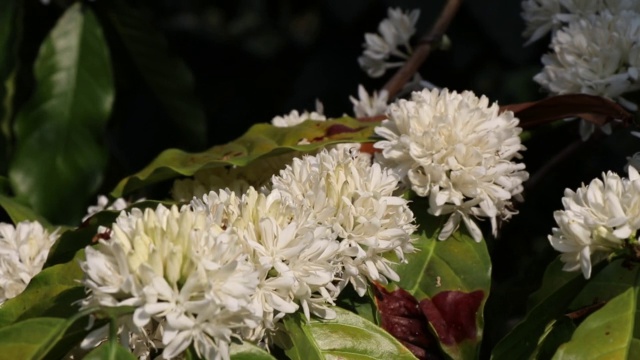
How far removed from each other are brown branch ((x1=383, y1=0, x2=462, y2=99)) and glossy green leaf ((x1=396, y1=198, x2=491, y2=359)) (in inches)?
18.8

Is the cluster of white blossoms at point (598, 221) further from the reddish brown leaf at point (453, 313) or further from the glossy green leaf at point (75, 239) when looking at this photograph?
the glossy green leaf at point (75, 239)

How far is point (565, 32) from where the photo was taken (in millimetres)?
1164

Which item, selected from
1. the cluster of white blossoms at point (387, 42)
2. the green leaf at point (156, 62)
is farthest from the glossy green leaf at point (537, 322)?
the green leaf at point (156, 62)

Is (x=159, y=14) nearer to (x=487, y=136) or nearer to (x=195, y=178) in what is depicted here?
(x=195, y=178)

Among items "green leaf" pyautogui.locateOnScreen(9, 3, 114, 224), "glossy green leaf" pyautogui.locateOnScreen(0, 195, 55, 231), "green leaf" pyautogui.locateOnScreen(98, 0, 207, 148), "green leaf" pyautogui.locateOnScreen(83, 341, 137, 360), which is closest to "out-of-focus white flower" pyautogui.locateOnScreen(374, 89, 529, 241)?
"green leaf" pyautogui.locateOnScreen(83, 341, 137, 360)

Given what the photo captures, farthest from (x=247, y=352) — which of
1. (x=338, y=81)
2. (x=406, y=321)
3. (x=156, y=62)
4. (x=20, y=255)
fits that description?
(x=338, y=81)

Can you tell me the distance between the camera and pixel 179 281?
0.67 meters

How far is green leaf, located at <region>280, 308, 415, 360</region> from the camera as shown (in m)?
0.80

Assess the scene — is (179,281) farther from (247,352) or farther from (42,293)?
(42,293)

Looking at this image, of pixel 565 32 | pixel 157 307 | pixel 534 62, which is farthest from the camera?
pixel 534 62

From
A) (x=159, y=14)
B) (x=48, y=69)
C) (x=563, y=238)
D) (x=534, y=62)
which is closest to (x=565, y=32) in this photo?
(x=563, y=238)

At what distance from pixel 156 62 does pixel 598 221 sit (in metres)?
1.13

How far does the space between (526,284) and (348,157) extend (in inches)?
15.0

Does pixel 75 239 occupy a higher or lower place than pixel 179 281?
lower
